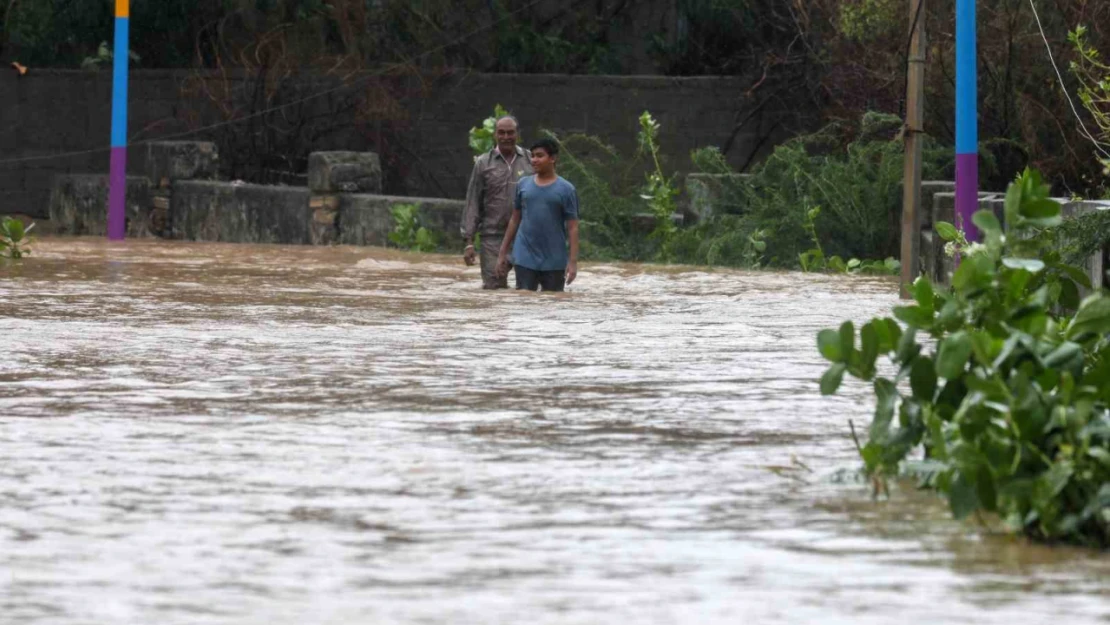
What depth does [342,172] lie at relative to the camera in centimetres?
2141

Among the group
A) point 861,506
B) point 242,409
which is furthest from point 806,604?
point 242,409

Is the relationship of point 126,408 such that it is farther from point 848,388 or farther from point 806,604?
point 806,604

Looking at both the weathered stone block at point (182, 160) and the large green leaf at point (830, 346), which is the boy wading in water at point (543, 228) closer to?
the large green leaf at point (830, 346)

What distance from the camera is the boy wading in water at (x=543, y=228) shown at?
47.7 ft

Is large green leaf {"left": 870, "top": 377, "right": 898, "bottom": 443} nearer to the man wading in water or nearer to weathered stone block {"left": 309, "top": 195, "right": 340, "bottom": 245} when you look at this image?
the man wading in water

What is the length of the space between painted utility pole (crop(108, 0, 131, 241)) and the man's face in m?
7.08

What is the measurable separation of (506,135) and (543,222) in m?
1.04

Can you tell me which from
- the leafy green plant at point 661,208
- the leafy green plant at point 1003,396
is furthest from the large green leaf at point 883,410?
the leafy green plant at point 661,208

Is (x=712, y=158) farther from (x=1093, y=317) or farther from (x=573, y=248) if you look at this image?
(x=1093, y=317)

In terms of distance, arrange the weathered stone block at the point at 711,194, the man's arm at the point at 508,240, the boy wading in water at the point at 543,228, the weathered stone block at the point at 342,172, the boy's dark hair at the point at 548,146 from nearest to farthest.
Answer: the boy's dark hair at the point at 548,146 → the boy wading in water at the point at 543,228 → the man's arm at the point at 508,240 → the weathered stone block at the point at 711,194 → the weathered stone block at the point at 342,172

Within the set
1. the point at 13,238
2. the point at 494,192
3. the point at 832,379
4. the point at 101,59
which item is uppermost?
the point at 101,59

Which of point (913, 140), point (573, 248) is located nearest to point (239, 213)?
point (573, 248)

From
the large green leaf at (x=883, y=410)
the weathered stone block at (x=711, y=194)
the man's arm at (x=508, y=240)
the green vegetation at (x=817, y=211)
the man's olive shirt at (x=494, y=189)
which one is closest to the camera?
the large green leaf at (x=883, y=410)

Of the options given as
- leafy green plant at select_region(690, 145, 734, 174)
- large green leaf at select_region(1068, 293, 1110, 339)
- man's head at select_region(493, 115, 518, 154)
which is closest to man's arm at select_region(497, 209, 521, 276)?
man's head at select_region(493, 115, 518, 154)
